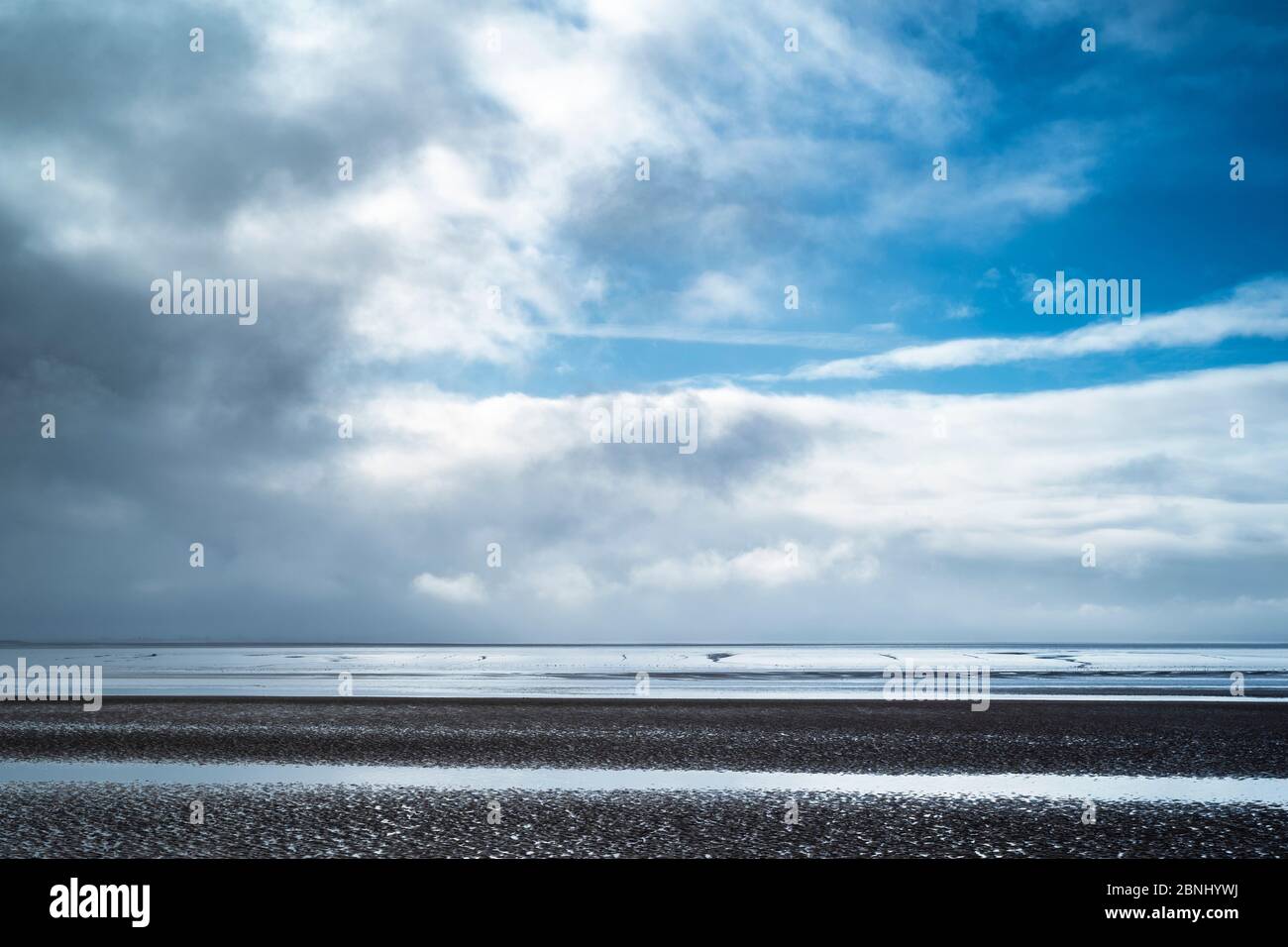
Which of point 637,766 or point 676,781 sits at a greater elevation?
point 676,781

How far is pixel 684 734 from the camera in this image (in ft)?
76.2

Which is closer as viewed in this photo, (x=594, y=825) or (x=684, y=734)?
(x=594, y=825)

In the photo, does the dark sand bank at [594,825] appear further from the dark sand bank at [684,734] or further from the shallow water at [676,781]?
the dark sand bank at [684,734]

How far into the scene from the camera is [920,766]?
58.9ft

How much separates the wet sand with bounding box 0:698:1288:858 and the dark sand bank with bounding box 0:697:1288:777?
0.11 metres

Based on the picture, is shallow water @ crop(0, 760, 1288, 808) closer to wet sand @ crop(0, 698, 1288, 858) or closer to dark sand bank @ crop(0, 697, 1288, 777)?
wet sand @ crop(0, 698, 1288, 858)

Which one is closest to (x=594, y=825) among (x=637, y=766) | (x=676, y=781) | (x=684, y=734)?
(x=676, y=781)

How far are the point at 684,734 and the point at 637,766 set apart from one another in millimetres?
5532

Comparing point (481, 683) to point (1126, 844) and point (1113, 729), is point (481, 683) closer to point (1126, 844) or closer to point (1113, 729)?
point (1113, 729)

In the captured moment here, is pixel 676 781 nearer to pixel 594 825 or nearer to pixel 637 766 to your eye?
pixel 637 766

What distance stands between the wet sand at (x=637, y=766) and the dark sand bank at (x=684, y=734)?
0.11 meters

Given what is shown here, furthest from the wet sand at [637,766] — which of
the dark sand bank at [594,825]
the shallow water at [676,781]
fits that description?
the shallow water at [676,781]
